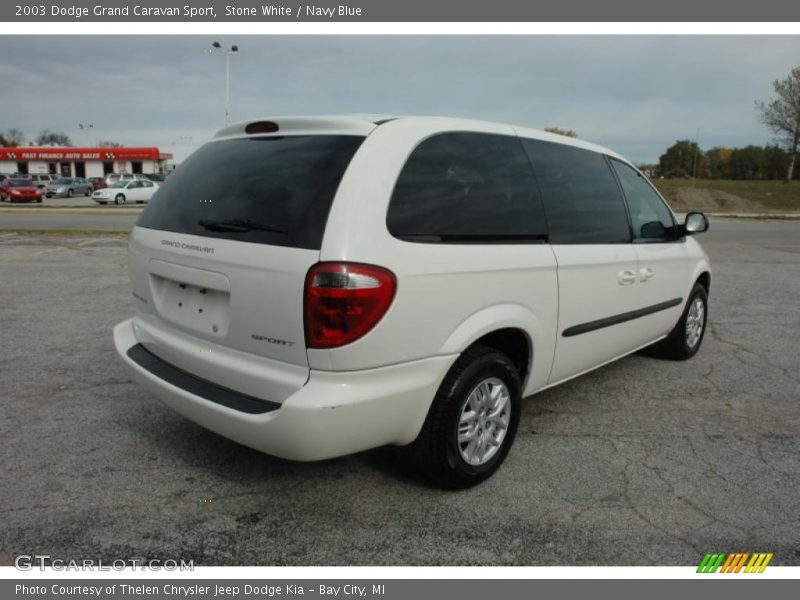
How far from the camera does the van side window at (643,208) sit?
4.30 m

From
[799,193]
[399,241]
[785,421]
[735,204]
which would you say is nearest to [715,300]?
A: [785,421]

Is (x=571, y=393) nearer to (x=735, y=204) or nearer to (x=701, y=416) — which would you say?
(x=701, y=416)

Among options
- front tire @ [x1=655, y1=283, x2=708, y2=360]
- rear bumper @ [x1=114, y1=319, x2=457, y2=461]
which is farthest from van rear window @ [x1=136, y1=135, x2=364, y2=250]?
front tire @ [x1=655, y1=283, x2=708, y2=360]

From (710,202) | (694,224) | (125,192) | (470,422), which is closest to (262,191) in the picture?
(470,422)

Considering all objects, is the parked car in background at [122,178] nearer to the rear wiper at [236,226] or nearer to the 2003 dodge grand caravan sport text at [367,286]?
the 2003 dodge grand caravan sport text at [367,286]

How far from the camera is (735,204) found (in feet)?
120

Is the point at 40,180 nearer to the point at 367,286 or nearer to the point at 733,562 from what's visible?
the point at 367,286

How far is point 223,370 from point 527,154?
198 centimetres

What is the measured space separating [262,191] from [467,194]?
96 centimetres

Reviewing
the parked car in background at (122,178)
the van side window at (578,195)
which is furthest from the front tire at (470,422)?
the parked car in background at (122,178)

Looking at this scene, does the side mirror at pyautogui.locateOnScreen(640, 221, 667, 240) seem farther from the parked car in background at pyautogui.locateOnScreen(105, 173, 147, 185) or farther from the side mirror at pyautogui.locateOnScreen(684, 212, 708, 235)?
the parked car in background at pyautogui.locateOnScreen(105, 173, 147, 185)

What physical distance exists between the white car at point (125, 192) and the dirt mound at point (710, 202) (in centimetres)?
2980

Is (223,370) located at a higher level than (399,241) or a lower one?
lower

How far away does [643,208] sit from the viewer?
4473 millimetres
